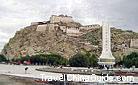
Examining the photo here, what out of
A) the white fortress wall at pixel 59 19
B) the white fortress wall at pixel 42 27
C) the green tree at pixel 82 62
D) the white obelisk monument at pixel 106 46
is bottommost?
the green tree at pixel 82 62

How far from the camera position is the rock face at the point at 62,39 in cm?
15262

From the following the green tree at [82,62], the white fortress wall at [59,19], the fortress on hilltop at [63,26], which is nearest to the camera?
the green tree at [82,62]

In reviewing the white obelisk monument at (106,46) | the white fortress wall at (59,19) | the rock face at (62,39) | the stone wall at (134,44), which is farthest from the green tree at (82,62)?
the white fortress wall at (59,19)

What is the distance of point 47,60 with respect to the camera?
368 feet

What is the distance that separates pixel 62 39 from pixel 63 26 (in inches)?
301

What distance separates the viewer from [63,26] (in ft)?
536

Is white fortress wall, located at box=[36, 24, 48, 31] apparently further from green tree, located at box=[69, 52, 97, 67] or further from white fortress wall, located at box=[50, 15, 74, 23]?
green tree, located at box=[69, 52, 97, 67]

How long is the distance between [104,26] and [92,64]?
22900 mm

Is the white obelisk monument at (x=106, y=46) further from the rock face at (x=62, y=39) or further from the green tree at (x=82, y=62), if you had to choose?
the rock face at (x=62, y=39)

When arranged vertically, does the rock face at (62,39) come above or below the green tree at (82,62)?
above

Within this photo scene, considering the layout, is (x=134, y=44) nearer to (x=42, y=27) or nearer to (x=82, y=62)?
(x=42, y=27)

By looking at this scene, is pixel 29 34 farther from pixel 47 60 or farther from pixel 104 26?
pixel 104 26

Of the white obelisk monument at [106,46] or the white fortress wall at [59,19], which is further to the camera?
the white fortress wall at [59,19]

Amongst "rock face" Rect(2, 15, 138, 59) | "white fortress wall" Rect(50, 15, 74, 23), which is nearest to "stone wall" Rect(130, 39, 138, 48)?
"rock face" Rect(2, 15, 138, 59)
